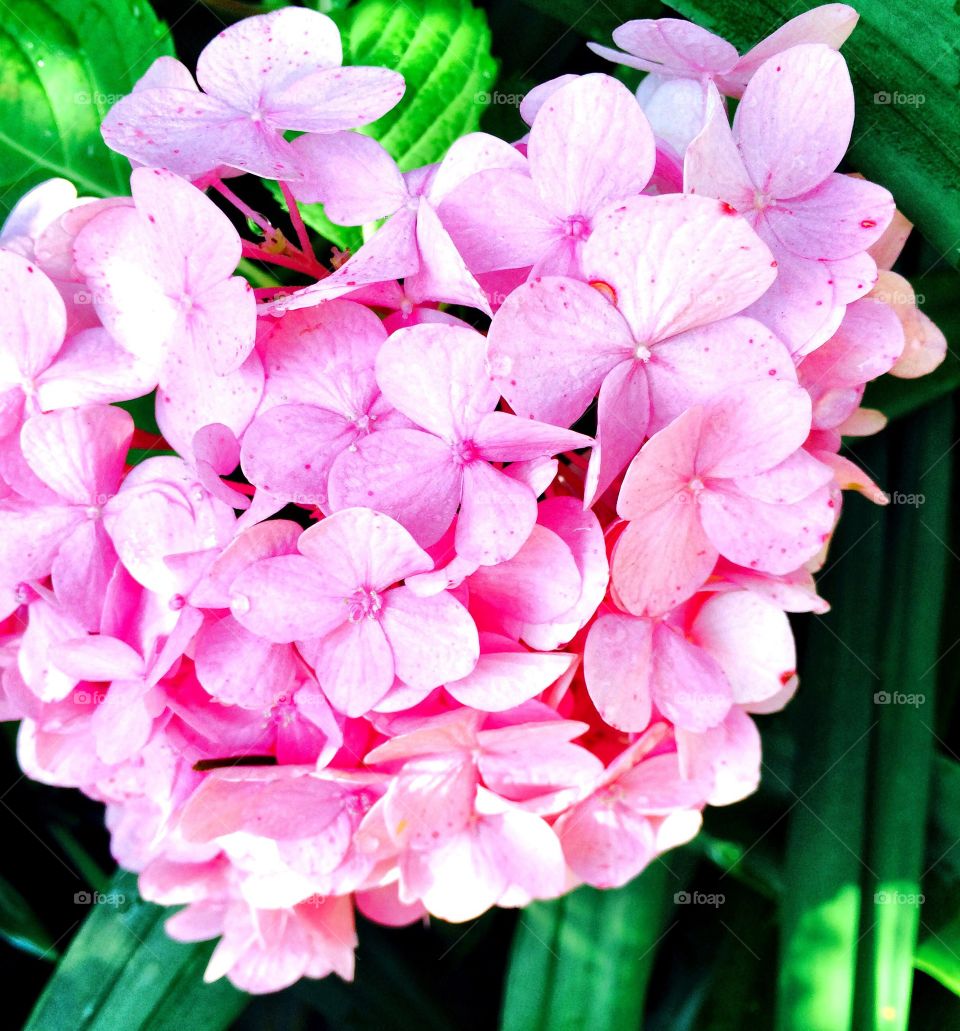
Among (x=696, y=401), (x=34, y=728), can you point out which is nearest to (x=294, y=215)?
(x=696, y=401)

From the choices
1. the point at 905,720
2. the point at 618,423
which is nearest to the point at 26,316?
the point at 618,423

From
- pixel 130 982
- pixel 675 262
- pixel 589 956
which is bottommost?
pixel 130 982

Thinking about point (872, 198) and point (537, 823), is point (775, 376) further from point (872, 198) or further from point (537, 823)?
point (537, 823)

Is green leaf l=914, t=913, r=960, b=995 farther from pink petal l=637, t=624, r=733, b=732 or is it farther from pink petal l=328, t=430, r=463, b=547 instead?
pink petal l=328, t=430, r=463, b=547

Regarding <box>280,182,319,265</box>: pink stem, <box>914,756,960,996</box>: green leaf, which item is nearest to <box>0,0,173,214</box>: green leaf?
<box>280,182,319,265</box>: pink stem

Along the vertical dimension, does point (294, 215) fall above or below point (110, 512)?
above

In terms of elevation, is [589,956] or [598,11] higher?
[598,11]

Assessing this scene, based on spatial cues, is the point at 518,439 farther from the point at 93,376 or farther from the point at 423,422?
the point at 93,376
